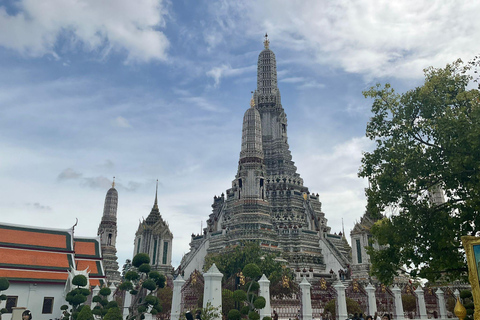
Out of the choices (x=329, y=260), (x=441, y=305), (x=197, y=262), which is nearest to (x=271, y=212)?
(x=329, y=260)

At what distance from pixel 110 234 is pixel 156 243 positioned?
8210mm

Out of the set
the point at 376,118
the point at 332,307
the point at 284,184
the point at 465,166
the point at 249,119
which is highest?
the point at 249,119

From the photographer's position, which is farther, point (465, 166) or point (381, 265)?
point (381, 265)

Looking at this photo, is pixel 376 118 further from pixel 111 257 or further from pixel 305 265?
pixel 111 257

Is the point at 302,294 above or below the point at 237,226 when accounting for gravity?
below

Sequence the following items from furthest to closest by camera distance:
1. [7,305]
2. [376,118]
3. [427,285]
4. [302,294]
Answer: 1. [427,285]
2. [7,305]
3. [302,294]
4. [376,118]

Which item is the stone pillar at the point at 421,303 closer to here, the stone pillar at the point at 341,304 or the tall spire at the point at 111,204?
the stone pillar at the point at 341,304

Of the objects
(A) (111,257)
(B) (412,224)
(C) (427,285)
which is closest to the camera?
(B) (412,224)

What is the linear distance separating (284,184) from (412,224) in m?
37.9

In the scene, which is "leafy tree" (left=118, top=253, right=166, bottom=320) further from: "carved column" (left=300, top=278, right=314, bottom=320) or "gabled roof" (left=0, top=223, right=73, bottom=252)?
"gabled roof" (left=0, top=223, right=73, bottom=252)

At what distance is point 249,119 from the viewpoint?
150 ft

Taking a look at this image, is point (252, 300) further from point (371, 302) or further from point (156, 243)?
A: point (156, 243)

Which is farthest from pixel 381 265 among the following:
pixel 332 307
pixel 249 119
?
pixel 249 119

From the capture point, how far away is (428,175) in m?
14.5
